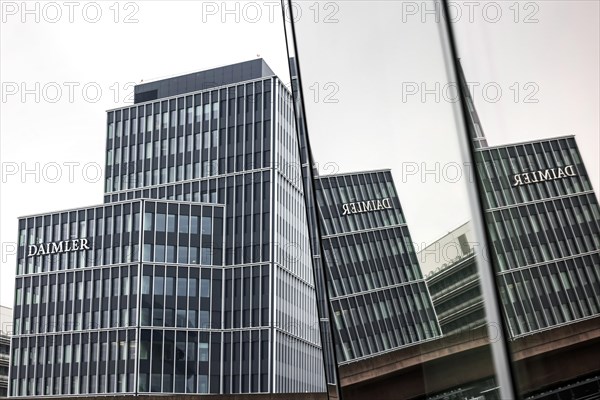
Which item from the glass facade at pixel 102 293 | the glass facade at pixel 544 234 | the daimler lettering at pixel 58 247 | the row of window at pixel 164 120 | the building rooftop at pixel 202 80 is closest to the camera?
the glass facade at pixel 544 234

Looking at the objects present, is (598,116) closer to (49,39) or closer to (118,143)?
(118,143)

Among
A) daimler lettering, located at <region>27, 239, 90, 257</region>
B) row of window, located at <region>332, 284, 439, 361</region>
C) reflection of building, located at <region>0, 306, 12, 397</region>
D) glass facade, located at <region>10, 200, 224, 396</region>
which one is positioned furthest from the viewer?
reflection of building, located at <region>0, 306, 12, 397</region>

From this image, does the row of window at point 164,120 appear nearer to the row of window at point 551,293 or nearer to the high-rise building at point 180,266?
the high-rise building at point 180,266

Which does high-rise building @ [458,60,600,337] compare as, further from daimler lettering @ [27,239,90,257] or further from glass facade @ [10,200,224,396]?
daimler lettering @ [27,239,90,257]

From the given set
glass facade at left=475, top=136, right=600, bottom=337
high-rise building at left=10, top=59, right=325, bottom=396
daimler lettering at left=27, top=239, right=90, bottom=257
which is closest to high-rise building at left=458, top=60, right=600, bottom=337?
glass facade at left=475, top=136, right=600, bottom=337

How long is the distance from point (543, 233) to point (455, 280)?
0.33 feet

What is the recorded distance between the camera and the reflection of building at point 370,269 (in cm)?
60

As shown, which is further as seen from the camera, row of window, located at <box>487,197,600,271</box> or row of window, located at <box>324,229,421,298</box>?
row of window, located at <box>324,229,421,298</box>

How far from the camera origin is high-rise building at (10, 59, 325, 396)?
25906 mm

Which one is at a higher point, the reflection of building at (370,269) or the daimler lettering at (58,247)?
the daimler lettering at (58,247)

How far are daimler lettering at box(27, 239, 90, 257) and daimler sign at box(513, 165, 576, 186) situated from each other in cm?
2830

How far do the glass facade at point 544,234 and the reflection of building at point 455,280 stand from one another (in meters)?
0.03

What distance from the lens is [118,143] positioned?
30.4 m

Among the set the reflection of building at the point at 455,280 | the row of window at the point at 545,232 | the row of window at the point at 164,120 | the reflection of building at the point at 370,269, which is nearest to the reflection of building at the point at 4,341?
the row of window at the point at 164,120
